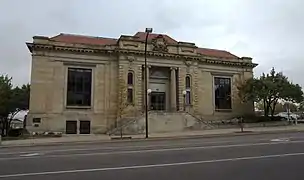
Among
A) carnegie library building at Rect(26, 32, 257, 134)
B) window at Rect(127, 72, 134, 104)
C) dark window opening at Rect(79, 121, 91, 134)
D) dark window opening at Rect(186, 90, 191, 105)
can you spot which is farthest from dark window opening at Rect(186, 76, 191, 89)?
dark window opening at Rect(79, 121, 91, 134)

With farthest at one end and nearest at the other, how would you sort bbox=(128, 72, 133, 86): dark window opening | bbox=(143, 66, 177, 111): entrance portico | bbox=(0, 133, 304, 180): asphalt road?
bbox=(143, 66, 177, 111): entrance portico < bbox=(128, 72, 133, 86): dark window opening < bbox=(0, 133, 304, 180): asphalt road

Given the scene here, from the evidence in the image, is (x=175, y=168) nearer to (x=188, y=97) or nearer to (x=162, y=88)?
(x=188, y=97)

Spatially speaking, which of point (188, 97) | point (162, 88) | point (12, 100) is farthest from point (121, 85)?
point (12, 100)

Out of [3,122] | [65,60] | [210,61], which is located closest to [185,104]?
[210,61]

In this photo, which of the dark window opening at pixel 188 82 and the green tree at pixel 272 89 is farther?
the dark window opening at pixel 188 82

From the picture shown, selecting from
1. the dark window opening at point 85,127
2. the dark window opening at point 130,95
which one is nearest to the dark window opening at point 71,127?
the dark window opening at point 85,127

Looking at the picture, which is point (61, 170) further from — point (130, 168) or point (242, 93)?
point (242, 93)

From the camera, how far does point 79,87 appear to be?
40344 mm

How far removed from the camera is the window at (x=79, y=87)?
3991 cm

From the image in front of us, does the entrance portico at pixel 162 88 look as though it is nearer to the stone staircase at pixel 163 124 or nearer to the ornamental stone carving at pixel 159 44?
the ornamental stone carving at pixel 159 44

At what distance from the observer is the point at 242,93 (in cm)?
4603

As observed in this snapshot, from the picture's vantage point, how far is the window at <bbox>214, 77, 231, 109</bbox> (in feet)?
154

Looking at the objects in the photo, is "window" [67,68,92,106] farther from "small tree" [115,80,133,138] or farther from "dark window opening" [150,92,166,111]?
"dark window opening" [150,92,166,111]

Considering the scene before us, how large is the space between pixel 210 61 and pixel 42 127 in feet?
80.4
